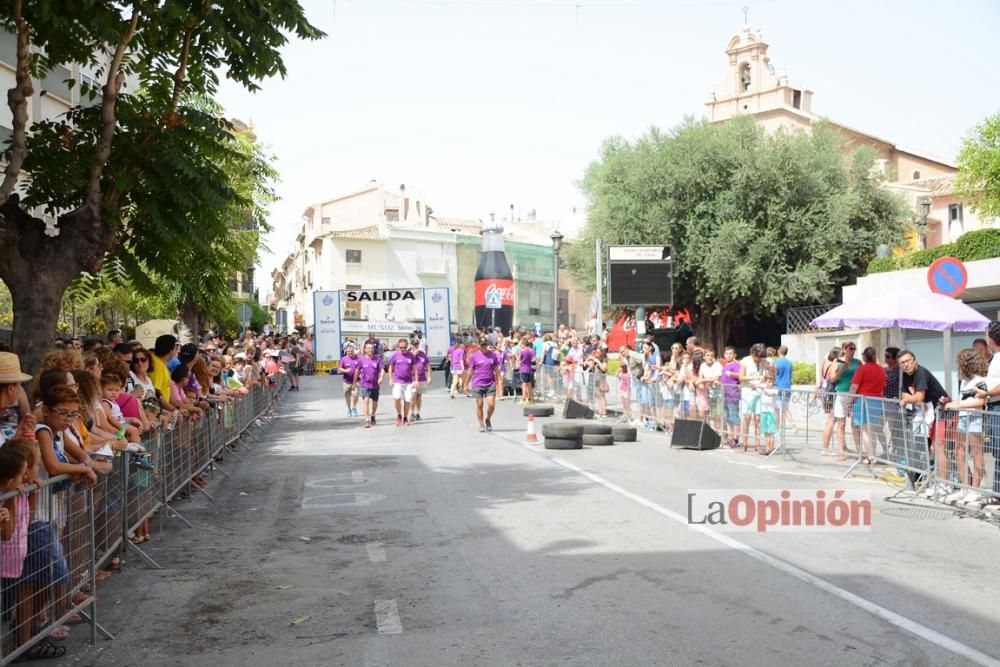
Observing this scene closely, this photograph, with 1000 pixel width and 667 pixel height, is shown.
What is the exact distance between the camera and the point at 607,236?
44.2m

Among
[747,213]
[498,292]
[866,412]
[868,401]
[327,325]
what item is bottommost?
[866,412]

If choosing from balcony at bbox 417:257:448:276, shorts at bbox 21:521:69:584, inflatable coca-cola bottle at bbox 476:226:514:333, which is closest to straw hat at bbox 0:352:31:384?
shorts at bbox 21:521:69:584

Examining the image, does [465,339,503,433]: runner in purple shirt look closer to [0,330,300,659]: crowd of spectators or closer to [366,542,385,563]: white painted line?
[0,330,300,659]: crowd of spectators

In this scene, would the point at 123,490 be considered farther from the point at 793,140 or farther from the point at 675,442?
the point at 793,140

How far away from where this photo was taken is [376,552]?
28.3 feet

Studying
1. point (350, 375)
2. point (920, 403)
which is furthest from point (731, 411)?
point (350, 375)

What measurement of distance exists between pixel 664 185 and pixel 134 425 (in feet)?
118

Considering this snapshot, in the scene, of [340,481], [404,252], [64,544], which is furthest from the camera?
[404,252]

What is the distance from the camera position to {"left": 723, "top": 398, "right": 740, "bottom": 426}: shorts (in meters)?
16.9

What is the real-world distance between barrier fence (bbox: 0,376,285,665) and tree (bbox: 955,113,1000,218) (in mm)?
47626

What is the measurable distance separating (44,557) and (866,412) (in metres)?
10.1

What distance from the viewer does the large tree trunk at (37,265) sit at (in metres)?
10.1

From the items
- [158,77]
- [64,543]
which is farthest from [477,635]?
A: [158,77]

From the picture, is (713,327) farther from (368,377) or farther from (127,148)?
(127,148)
